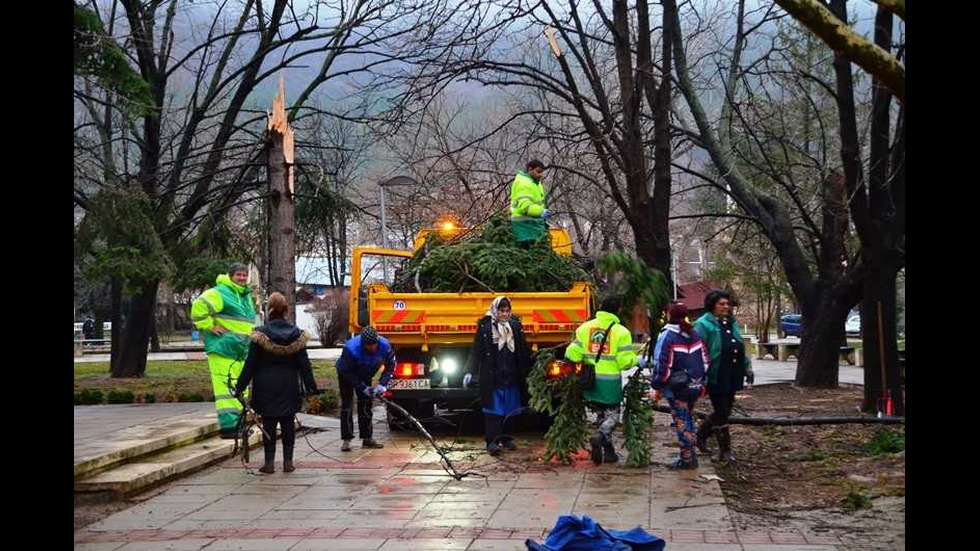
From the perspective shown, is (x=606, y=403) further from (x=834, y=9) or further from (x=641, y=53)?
(x=834, y=9)

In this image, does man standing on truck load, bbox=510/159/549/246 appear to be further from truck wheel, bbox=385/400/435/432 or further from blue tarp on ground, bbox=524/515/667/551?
blue tarp on ground, bbox=524/515/667/551

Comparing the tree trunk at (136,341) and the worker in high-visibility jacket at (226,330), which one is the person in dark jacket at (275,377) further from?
the tree trunk at (136,341)

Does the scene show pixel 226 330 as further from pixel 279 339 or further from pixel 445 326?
pixel 445 326

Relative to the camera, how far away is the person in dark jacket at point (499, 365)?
11.3 meters

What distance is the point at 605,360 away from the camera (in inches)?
413

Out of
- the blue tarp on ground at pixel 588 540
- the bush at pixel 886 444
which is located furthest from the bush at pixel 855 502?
the bush at pixel 886 444

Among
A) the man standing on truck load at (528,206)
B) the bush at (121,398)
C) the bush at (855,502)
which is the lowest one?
the bush at (855,502)

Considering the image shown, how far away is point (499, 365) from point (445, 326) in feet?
4.30

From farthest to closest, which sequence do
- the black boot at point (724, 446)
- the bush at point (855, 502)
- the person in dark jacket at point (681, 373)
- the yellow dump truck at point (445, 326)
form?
the yellow dump truck at point (445, 326) → the black boot at point (724, 446) → the person in dark jacket at point (681, 373) → the bush at point (855, 502)

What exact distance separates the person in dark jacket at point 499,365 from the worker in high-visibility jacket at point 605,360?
0.92 meters

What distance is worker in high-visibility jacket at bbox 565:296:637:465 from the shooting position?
10.5 meters

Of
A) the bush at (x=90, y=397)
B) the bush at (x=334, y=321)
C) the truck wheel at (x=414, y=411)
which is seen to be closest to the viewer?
the truck wheel at (x=414, y=411)

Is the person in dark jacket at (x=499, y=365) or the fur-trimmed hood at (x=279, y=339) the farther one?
the person in dark jacket at (x=499, y=365)

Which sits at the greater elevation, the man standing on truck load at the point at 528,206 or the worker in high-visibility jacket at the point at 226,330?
the man standing on truck load at the point at 528,206
